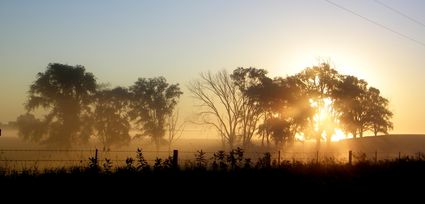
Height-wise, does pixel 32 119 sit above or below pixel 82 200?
above

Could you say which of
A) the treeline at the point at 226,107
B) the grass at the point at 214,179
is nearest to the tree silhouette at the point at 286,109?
the treeline at the point at 226,107

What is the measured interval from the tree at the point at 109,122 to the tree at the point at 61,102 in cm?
514

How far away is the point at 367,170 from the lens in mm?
21625

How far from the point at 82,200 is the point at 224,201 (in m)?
3.75

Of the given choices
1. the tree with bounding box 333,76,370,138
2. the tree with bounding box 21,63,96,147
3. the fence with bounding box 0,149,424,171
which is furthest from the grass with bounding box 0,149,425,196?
the tree with bounding box 333,76,370,138

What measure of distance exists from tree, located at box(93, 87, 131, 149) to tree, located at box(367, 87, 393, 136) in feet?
141

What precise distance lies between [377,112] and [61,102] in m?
54.9

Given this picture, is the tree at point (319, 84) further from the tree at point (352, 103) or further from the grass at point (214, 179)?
the grass at point (214, 179)

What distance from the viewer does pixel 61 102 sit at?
57.2 metres

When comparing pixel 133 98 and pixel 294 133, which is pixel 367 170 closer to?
pixel 294 133

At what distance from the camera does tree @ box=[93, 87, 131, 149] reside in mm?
65562

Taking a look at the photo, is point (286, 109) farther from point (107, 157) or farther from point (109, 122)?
point (107, 157)

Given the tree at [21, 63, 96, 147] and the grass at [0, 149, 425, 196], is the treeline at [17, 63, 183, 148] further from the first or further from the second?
the grass at [0, 149, 425, 196]

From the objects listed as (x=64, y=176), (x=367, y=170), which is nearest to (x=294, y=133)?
(x=367, y=170)
